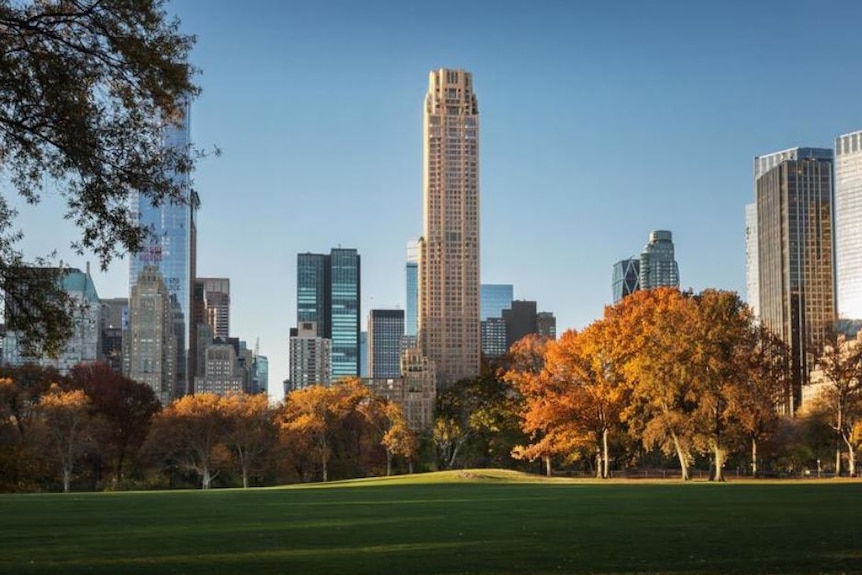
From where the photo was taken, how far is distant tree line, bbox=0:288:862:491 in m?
70.6

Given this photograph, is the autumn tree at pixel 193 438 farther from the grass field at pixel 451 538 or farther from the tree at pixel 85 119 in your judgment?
the tree at pixel 85 119

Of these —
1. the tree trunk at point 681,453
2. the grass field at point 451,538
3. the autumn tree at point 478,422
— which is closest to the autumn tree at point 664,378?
the tree trunk at point 681,453

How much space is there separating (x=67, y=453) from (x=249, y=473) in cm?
1647

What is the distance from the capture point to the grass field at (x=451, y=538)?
17984 mm

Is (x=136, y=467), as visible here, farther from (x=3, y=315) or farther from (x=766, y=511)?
(x=3, y=315)

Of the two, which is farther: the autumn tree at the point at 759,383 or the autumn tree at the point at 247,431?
the autumn tree at the point at 247,431

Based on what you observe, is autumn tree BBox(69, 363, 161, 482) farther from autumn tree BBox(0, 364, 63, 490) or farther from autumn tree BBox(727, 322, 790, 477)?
autumn tree BBox(727, 322, 790, 477)

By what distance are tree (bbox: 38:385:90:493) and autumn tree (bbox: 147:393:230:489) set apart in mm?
5988

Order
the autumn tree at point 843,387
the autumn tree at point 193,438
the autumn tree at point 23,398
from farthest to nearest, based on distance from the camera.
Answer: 1. the autumn tree at point 193,438
2. the autumn tree at point 843,387
3. the autumn tree at point 23,398

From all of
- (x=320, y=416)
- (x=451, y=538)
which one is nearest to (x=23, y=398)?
(x=320, y=416)

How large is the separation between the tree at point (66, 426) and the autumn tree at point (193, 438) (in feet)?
19.6

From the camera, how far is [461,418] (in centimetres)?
11281

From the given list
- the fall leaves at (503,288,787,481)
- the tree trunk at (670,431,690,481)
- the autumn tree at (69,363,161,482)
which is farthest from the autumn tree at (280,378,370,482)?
the tree trunk at (670,431,690,481)

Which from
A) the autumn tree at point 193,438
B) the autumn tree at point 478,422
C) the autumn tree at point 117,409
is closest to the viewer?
the autumn tree at point 193,438
